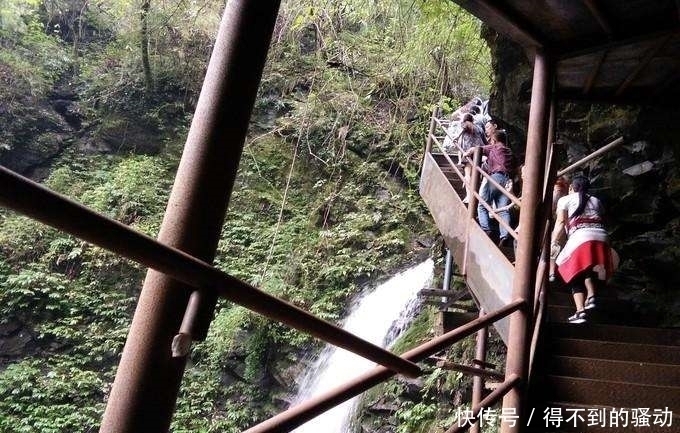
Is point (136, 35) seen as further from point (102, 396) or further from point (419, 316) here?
point (419, 316)

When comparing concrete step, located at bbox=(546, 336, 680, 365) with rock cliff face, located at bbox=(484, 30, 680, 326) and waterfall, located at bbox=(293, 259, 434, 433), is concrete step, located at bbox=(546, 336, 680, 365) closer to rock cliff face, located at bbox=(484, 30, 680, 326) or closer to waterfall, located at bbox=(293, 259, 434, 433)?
rock cliff face, located at bbox=(484, 30, 680, 326)

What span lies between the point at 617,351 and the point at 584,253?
0.97 metres

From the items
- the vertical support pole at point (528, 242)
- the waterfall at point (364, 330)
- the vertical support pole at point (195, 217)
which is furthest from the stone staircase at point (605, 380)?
the waterfall at point (364, 330)

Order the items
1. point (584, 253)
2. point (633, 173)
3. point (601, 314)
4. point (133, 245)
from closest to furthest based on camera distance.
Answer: point (133, 245) → point (584, 253) → point (601, 314) → point (633, 173)

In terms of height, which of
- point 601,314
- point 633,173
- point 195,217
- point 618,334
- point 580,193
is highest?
point 633,173

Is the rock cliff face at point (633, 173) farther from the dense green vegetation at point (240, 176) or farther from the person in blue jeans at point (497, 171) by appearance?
the dense green vegetation at point (240, 176)

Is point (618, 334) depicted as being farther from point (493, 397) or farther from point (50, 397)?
point (50, 397)

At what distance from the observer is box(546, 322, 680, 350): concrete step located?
3789 millimetres

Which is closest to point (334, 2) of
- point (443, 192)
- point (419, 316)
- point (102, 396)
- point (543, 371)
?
point (443, 192)

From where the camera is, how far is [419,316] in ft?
28.0

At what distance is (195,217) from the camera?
125cm

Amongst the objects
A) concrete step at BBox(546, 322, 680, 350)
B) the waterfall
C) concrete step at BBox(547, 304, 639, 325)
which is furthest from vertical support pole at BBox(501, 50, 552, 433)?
the waterfall

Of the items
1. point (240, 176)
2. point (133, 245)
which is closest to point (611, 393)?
point (133, 245)

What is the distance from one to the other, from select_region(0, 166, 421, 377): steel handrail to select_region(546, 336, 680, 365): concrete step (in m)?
2.80
